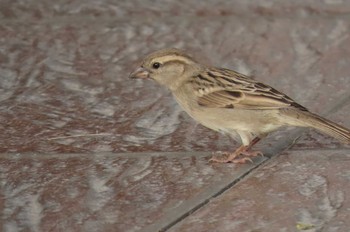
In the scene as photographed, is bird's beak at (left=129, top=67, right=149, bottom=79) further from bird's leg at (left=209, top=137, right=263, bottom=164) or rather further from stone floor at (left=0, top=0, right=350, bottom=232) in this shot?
bird's leg at (left=209, top=137, right=263, bottom=164)

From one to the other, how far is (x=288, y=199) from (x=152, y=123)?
1319mm

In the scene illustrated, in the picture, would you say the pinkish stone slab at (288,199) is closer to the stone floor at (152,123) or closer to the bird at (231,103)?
the stone floor at (152,123)

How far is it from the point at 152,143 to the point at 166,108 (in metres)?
0.59

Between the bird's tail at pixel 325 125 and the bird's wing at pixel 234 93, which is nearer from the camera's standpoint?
the bird's tail at pixel 325 125

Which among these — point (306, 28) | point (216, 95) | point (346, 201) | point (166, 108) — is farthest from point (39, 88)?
point (346, 201)

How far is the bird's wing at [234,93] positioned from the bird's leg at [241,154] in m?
0.19

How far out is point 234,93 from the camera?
5543mm

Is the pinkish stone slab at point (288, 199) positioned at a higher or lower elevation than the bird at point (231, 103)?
lower

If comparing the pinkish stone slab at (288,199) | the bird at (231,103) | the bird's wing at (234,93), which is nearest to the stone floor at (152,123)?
the pinkish stone slab at (288,199)

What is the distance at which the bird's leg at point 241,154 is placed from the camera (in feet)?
17.6

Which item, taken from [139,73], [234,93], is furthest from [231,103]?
[139,73]

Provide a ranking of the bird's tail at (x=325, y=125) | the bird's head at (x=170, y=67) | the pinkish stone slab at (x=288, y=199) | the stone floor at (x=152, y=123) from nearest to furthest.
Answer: the pinkish stone slab at (x=288, y=199), the stone floor at (x=152, y=123), the bird's tail at (x=325, y=125), the bird's head at (x=170, y=67)

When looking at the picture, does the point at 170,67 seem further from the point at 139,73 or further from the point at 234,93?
the point at 234,93

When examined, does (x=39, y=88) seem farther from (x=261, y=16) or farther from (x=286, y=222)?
(x=286, y=222)
